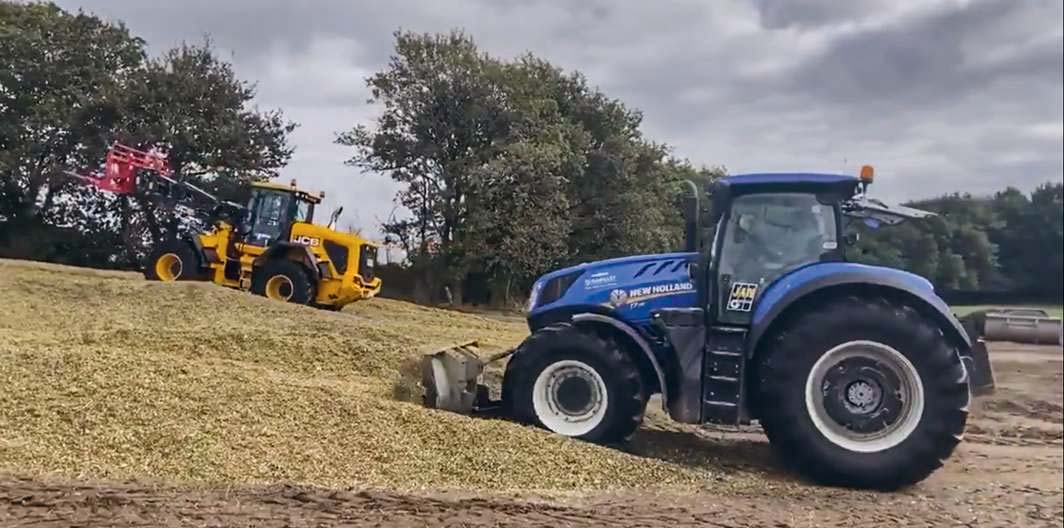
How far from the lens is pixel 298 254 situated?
34.3 feet

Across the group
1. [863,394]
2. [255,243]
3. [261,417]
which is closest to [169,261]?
[261,417]

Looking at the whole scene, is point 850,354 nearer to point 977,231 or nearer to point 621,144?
point 977,231

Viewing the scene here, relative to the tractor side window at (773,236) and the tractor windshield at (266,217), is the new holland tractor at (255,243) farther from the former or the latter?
the tractor side window at (773,236)

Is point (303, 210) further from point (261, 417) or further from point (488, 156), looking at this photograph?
point (488, 156)

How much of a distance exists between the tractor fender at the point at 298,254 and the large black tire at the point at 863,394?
6.65 meters

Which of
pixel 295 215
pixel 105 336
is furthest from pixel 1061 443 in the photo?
pixel 105 336

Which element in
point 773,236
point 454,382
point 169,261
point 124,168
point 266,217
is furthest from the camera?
point 266,217

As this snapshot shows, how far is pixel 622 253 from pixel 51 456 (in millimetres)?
3099

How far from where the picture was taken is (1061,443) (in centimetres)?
750

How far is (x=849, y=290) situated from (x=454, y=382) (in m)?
2.45

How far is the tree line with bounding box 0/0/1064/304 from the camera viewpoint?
4176 millimetres

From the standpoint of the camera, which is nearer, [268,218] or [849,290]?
[849,290]

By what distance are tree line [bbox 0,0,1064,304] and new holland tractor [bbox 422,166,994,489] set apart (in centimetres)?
26

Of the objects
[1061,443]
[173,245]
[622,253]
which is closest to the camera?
[622,253]
